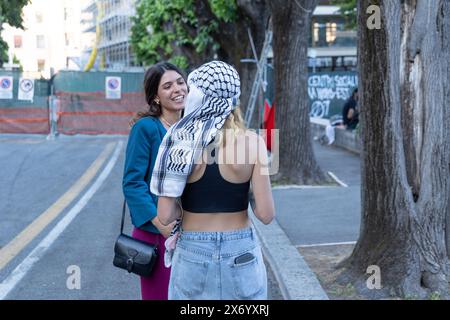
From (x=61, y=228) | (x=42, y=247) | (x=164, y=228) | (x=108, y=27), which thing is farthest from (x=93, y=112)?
(x=164, y=228)

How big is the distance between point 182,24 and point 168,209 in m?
24.1

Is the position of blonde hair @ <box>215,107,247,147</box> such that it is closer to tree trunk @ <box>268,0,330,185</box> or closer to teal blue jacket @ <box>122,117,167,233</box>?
teal blue jacket @ <box>122,117,167,233</box>

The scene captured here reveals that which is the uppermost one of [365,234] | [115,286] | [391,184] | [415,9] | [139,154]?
[415,9]

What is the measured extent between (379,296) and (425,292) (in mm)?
341

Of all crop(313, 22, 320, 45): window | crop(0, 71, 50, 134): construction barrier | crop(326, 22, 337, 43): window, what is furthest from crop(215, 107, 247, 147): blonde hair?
crop(326, 22, 337, 43): window

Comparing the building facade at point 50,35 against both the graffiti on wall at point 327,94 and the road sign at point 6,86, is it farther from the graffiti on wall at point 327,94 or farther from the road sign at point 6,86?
the graffiti on wall at point 327,94

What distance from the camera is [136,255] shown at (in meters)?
3.92

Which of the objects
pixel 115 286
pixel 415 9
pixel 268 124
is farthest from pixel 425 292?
pixel 268 124

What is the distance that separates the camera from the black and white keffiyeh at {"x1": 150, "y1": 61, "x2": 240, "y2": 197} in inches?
123

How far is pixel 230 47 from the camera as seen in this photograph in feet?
73.5

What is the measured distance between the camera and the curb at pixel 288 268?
589 cm

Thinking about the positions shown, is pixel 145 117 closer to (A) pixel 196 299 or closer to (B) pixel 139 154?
(B) pixel 139 154

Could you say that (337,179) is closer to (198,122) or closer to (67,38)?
(198,122)

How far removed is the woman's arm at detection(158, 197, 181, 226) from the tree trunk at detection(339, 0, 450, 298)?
9.42 ft
